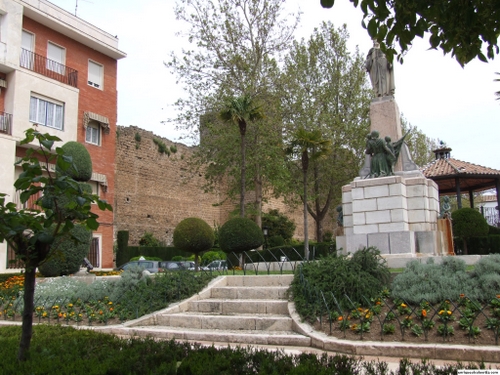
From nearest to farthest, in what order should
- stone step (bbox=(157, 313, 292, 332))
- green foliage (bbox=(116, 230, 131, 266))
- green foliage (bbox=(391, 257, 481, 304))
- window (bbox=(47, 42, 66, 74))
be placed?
green foliage (bbox=(391, 257, 481, 304))
stone step (bbox=(157, 313, 292, 332))
window (bbox=(47, 42, 66, 74))
green foliage (bbox=(116, 230, 131, 266))

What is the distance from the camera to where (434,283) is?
727cm

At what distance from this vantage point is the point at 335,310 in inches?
281

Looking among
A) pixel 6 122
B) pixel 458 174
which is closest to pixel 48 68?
pixel 6 122

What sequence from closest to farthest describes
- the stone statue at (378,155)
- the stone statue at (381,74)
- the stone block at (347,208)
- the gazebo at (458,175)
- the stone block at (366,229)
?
1. the stone block at (366,229)
2. the stone statue at (378,155)
3. the stone block at (347,208)
4. the stone statue at (381,74)
5. the gazebo at (458,175)

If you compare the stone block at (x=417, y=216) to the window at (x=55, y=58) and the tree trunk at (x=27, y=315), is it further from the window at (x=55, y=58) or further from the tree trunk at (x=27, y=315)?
the window at (x=55, y=58)

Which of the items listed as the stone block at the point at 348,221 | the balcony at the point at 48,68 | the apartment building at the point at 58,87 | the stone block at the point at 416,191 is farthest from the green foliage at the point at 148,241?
the stone block at the point at 416,191

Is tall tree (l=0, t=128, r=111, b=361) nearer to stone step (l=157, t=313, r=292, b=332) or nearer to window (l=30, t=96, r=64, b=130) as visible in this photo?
stone step (l=157, t=313, r=292, b=332)

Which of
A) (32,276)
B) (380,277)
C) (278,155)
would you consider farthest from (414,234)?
(278,155)

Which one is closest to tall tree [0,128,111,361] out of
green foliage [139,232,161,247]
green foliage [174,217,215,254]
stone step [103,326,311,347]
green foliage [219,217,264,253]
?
Result: stone step [103,326,311,347]

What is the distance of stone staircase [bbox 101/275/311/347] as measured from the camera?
6966mm

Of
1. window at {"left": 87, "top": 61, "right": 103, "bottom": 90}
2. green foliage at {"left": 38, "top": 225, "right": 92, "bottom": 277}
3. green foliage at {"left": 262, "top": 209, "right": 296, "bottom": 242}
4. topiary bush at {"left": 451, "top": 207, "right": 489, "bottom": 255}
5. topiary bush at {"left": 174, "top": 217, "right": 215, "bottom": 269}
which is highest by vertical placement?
window at {"left": 87, "top": 61, "right": 103, "bottom": 90}

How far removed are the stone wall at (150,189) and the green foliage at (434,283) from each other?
21.2 m

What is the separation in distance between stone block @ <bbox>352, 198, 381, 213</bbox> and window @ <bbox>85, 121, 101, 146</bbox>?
17.3m

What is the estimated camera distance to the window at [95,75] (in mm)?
25219
